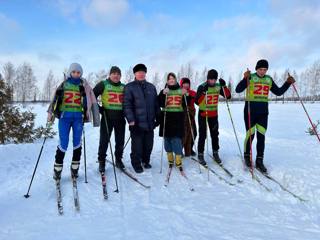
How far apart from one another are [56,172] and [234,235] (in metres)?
3.58

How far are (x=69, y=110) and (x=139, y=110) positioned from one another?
5.20 feet

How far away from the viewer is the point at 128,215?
4.91 metres

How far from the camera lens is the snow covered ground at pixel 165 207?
4371 millimetres

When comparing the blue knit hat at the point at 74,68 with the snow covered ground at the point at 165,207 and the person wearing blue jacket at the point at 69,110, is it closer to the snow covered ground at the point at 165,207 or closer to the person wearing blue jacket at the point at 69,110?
the person wearing blue jacket at the point at 69,110

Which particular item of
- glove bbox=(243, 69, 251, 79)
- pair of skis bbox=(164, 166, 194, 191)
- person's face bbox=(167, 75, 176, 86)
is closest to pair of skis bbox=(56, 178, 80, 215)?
pair of skis bbox=(164, 166, 194, 191)

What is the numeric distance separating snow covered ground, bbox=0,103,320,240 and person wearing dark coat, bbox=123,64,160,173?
2.22ft

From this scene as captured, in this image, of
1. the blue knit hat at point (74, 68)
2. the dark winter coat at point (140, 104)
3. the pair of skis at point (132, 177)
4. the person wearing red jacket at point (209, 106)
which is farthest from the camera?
the person wearing red jacket at point (209, 106)

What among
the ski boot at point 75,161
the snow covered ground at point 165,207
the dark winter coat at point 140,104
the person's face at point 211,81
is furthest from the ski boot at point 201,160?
the ski boot at point 75,161

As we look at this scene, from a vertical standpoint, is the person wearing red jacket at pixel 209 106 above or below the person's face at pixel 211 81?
below

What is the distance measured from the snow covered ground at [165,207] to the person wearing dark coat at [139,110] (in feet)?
2.22

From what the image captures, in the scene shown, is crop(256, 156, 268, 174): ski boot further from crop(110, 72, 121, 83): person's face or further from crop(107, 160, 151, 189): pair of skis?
crop(110, 72, 121, 83): person's face

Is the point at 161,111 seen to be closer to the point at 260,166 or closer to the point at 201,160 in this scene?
the point at 201,160

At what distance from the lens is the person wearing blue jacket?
6.17 meters

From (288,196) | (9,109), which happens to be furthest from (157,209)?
(9,109)
